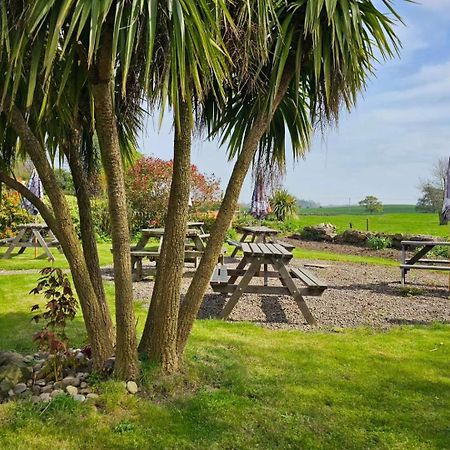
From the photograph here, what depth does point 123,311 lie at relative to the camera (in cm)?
304

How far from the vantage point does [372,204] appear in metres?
62.4

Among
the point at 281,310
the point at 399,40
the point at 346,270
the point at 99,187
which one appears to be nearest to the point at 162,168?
the point at 346,270

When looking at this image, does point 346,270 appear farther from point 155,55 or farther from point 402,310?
point 155,55

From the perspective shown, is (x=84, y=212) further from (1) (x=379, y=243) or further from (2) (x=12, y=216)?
(1) (x=379, y=243)

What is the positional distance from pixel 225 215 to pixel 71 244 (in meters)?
1.12

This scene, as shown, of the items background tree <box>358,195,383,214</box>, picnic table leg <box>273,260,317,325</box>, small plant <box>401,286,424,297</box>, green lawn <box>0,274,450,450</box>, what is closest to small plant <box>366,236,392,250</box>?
small plant <box>401,286,424,297</box>

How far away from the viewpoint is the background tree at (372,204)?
6134 centimetres

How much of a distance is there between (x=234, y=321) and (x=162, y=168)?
1283 centimetres

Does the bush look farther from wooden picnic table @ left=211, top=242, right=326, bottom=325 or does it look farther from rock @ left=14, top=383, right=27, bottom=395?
rock @ left=14, top=383, right=27, bottom=395

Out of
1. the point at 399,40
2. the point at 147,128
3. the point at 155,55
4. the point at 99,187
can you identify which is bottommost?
the point at 99,187

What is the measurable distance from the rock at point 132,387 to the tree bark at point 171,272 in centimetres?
24

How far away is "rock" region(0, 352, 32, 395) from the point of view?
10.3ft

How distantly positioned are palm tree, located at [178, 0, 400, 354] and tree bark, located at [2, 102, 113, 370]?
1.91 ft

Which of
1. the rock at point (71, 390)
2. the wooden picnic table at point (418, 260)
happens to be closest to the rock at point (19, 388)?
the rock at point (71, 390)
